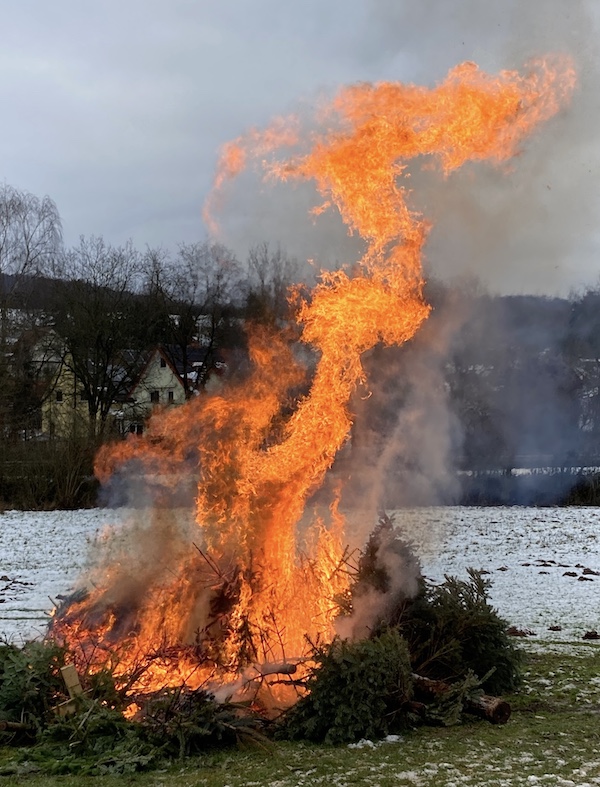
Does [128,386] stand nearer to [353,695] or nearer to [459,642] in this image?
[459,642]

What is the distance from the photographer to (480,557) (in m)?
15.0

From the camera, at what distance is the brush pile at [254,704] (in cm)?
524

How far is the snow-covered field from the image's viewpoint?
1027 centimetres

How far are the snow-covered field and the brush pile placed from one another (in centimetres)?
186

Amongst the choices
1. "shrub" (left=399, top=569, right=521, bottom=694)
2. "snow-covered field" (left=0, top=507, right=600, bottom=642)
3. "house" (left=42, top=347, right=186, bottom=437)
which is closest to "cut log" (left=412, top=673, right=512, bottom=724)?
"shrub" (left=399, top=569, right=521, bottom=694)

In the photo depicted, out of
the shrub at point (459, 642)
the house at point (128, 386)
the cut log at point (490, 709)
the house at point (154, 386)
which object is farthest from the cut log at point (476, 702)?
the house at point (128, 386)

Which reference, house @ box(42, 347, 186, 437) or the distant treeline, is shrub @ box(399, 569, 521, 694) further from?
house @ box(42, 347, 186, 437)

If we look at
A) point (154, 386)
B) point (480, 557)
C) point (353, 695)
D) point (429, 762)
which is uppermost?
point (154, 386)

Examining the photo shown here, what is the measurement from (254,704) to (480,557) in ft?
32.2

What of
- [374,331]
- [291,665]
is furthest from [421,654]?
[374,331]

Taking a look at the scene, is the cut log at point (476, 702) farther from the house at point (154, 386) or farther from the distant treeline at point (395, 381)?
the house at point (154, 386)

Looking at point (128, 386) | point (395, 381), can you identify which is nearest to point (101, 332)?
point (128, 386)

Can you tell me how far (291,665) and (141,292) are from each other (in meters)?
27.4

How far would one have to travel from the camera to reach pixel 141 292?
31.8 metres
